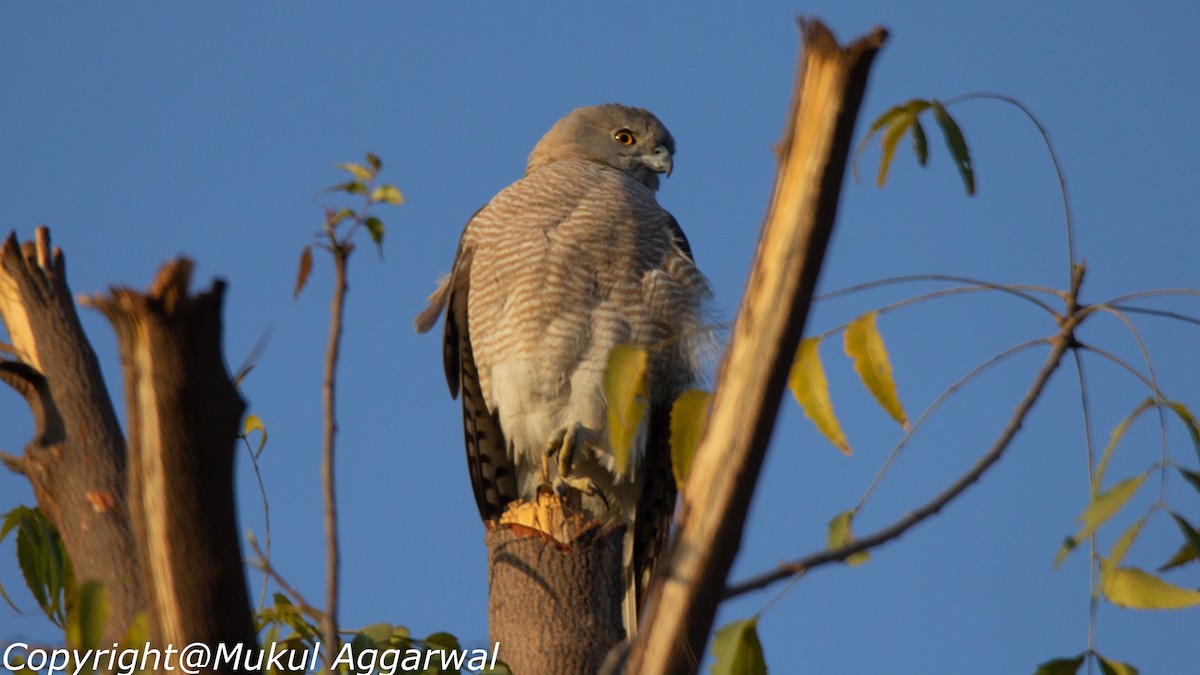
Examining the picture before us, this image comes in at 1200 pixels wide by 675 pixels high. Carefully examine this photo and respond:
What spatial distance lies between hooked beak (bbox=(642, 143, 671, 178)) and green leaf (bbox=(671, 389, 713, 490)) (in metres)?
4.95

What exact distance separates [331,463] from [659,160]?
211 inches

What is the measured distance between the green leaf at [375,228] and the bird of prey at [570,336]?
3091mm

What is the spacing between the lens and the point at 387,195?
2613 mm

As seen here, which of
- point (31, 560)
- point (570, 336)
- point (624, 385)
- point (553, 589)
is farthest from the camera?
point (570, 336)

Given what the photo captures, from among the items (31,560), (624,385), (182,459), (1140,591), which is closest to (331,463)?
(182,459)

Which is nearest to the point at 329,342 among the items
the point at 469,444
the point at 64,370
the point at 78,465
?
the point at 78,465

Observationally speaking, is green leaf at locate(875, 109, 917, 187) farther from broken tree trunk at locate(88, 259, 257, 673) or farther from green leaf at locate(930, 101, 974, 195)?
broken tree trunk at locate(88, 259, 257, 673)

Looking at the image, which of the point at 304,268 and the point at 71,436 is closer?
the point at 304,268

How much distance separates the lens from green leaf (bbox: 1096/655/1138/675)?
6.10 feet

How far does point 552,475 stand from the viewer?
568 centimetres

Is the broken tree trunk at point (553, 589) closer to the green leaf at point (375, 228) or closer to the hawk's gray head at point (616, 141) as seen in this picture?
the green leaf at point (375, 228)

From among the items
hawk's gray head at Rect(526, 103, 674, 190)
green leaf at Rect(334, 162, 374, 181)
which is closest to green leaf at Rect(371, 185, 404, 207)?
green leaf at Rect(334, 162, 374, 181)

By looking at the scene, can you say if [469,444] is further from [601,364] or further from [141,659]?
[141,659]

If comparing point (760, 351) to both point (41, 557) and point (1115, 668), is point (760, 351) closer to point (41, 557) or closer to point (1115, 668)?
point (1115, 668)
